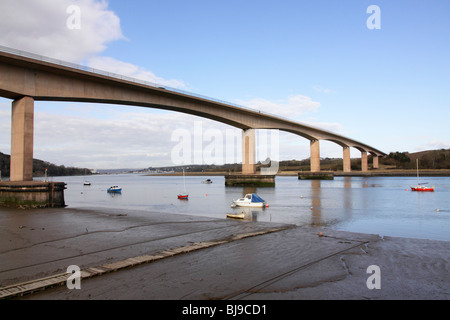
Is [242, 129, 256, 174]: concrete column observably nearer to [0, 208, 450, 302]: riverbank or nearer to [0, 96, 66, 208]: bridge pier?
[0, 96, 66, 208]: bridge pier

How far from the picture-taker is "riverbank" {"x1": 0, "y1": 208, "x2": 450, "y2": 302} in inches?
285

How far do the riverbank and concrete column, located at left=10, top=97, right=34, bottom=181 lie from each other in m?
15.1

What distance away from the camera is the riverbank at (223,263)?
7242 millimetres

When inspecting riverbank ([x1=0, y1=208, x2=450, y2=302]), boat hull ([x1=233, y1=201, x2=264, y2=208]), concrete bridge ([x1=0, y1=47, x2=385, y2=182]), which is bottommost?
boat hull ([x1=233, y1=201, x2=264, y2=208])

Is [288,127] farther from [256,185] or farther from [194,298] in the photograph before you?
[194,298]

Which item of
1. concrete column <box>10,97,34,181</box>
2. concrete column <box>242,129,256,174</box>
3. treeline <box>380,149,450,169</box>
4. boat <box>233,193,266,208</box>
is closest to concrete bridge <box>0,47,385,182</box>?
concrete column <box>10,97,34,181</box>

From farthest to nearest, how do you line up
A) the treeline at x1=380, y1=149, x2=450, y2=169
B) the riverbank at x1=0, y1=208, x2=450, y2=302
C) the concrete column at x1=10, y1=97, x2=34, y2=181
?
the treeline at x1=380, y1=149, x2=450, y2=169
the concrete column at x1=10, y1=97, x2=34, y2=181
the riverbank at x1=0, y1=208, x2=450, y2=302

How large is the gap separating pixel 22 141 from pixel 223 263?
26.0 metres

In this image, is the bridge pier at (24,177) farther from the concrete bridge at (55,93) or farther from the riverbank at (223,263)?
the riverbank at (223,263)

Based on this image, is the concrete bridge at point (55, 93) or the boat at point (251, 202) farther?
the boat at point (251, 202)

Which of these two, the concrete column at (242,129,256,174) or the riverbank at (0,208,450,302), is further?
the concrete column at (242,129,256,174)

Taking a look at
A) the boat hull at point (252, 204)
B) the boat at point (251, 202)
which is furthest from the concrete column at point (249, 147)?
the boat hull at point (252, 204)

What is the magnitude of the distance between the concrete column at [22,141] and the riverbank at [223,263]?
1506 centimetres
